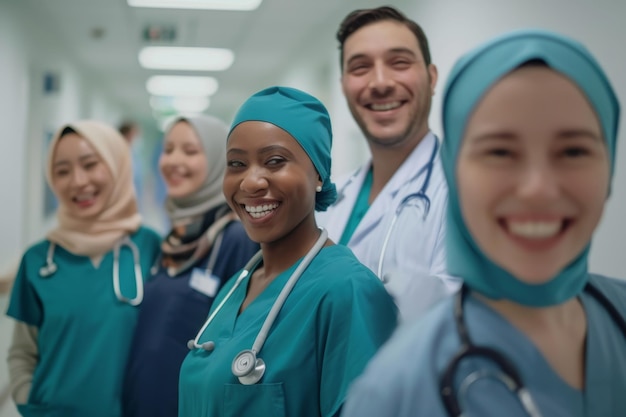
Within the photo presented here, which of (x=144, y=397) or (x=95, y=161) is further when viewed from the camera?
(x=95, y=161)

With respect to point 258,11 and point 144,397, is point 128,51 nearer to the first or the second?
point 258,11

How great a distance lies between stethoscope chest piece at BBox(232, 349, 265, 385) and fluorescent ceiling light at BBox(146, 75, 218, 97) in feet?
22.9

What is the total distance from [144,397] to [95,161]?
77cm

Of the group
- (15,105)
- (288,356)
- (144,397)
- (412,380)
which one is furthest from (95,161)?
(15,105)

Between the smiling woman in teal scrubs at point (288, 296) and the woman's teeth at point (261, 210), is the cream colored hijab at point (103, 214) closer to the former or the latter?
the smiling woman in teal scrubs at point (288, 296)

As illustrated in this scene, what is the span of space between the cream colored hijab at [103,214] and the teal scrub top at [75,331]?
0.06m

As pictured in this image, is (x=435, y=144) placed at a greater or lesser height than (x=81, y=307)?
greater

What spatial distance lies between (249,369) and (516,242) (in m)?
0.54

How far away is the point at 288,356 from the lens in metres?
1.04

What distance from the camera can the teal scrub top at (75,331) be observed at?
1.81 metres

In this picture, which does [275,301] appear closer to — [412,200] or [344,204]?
[412,200]

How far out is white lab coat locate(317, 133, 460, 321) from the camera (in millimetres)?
1219

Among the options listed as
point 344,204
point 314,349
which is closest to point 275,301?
point 314,349

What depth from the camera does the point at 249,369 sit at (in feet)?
3.39
